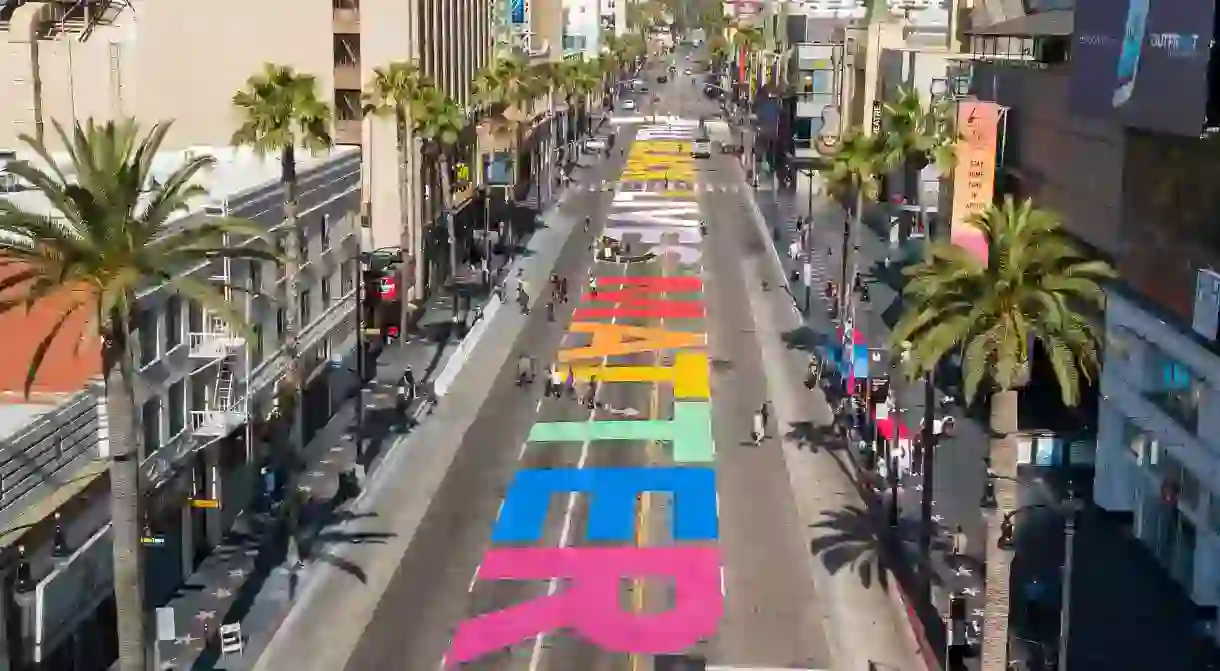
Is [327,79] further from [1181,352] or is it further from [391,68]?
[1181,352]

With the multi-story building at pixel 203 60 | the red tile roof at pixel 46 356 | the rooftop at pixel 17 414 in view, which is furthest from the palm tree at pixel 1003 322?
the multi-story building at pixel 203 60

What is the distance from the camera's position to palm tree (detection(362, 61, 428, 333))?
64.2m

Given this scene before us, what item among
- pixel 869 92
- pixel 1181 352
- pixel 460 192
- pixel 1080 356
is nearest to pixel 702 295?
pixel 460 192

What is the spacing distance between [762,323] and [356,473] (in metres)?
28.6

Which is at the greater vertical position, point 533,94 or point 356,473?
point 533,94

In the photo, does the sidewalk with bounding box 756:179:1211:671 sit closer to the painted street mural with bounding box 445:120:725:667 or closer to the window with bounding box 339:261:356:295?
the painted street mural with bounding box 445:120:725:667

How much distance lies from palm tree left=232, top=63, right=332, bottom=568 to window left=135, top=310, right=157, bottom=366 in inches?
307

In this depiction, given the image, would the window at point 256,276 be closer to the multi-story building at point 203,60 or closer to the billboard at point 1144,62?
the multi-story building at point 203,60

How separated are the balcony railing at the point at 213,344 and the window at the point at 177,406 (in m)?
1.06

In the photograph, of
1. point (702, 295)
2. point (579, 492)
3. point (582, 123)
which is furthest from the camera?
point (582, 123)

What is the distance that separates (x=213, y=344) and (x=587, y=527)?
11.0m

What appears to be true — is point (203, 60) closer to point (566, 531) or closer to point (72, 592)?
point (566, 531)

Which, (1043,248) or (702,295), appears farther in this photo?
(702,295)

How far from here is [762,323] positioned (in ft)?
225
